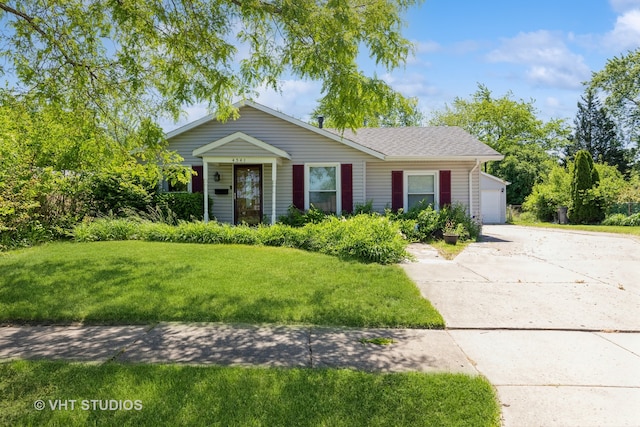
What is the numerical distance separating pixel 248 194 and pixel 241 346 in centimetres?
1064

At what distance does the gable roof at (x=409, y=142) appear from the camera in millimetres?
13555

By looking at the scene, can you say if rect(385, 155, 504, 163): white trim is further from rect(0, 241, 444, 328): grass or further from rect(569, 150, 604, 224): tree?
rect(569, 150, 604, 224): tree

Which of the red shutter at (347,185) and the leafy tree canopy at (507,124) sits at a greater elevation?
the leafy tree canopy at (507,124)

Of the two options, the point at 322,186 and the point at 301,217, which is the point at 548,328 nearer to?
the point at 301,217

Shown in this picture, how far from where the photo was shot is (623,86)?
3469cm

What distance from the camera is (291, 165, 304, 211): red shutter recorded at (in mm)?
13836

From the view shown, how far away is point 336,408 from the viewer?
266cm

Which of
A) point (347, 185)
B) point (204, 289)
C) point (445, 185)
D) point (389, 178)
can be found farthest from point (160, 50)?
point (445, 185)

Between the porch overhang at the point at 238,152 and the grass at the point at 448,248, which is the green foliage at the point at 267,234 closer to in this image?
the grass at the point at 448,248

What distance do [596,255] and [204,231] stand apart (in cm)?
1004

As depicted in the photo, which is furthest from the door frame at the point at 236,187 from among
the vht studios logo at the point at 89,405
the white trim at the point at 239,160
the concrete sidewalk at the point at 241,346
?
the vht studios logo at the point at 89,405

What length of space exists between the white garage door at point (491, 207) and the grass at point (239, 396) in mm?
24810

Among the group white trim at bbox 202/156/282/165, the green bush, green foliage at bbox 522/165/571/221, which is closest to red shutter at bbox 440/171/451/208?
white trim at bbox 202/156/282/165

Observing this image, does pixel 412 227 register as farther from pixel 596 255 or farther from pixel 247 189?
pixel 247 189
